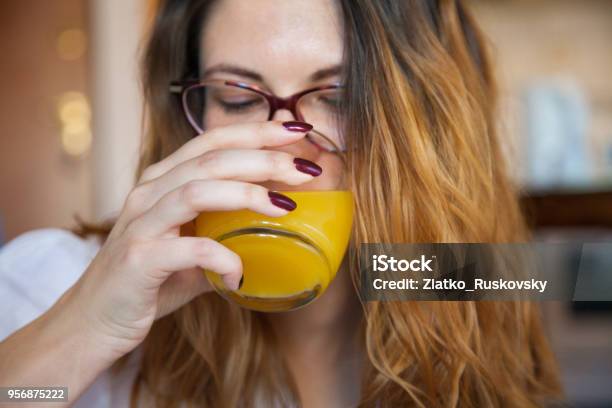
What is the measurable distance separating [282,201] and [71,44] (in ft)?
9.57

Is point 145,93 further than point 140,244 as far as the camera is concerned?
Yes

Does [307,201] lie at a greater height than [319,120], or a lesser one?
lesser

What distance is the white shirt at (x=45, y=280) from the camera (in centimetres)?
86

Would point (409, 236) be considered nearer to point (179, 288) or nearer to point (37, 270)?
point (179, 288)

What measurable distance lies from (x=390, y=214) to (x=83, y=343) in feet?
1.28

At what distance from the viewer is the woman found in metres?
0.62

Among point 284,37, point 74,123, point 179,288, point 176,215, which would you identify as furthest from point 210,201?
point 74,123

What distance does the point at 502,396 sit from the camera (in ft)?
2.66

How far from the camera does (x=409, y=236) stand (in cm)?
77

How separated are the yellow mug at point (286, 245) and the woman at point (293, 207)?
27mm

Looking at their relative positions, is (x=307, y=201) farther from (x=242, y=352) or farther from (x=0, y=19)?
(x=0, y=19)

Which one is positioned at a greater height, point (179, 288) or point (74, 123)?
point (74, 123)

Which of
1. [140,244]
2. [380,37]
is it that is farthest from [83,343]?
[380,37]

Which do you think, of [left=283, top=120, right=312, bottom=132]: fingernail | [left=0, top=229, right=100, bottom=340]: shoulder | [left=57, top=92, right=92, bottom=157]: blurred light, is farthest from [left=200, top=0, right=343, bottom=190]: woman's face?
[left=57, top=92, right=92, bottom=157]: blurred light
